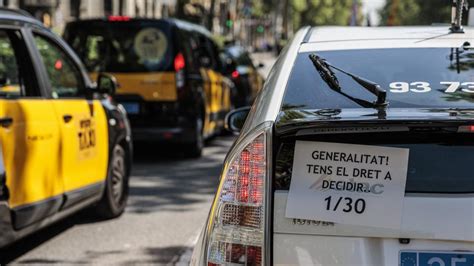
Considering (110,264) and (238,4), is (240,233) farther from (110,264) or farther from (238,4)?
(238,4)

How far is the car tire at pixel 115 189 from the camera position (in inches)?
262

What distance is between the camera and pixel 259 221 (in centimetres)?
260

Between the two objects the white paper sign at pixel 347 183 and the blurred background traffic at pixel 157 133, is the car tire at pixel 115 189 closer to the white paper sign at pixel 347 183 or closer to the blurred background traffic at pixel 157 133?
the blurred background traffic at pixel 157 133

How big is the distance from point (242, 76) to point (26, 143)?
9954 millimetres

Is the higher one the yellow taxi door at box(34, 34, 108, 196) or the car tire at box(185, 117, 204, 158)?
the yellow taxi door at box(34, 34, 108, 196)

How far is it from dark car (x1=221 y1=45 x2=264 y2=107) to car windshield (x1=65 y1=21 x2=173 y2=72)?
11.9ft

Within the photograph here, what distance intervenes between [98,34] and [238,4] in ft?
209

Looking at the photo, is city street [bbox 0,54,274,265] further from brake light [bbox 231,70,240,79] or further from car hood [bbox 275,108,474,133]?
brake light [bbox 231,70,240,79]

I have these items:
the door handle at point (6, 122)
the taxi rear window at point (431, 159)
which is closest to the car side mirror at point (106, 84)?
the door handle at point (6, 122)

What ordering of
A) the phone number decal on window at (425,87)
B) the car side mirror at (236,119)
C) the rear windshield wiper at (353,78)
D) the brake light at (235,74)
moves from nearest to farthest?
the rear windshield wiper at (353,78), the phone number decal on window at (425,87), the car side mirror at (236,119), the brake light at (235,74)

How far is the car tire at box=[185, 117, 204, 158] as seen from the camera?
1033cm

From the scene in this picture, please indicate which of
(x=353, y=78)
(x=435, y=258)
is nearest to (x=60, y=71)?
(x=353, y=78)

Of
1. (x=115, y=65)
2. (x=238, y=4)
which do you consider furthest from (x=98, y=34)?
(x=238, y=4)

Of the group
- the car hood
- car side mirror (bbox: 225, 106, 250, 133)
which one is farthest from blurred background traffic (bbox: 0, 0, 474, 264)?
the car hood
